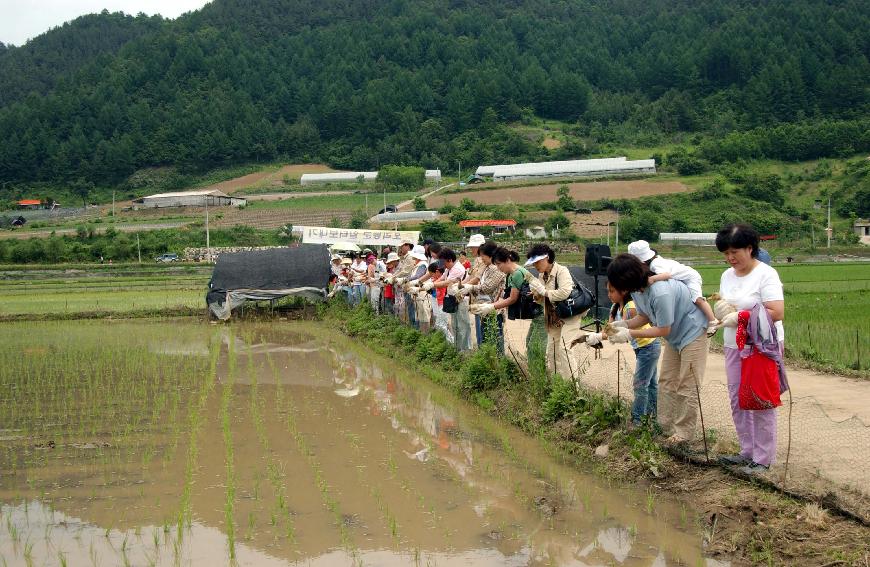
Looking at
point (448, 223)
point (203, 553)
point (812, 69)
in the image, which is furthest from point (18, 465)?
point (812, 69)

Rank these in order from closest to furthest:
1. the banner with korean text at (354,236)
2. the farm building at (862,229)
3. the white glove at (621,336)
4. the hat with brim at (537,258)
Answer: the white glove at (621,336) → the hat with brim at (537,258) → the banner with korean text at (354,236) → the farm building at (862,229)

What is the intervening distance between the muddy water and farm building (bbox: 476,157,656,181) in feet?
220

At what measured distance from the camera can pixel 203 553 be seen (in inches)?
198

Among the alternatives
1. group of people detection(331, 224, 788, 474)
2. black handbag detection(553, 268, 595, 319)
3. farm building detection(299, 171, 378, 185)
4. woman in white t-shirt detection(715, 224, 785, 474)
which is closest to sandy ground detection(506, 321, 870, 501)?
woman in white t-shirt detection(715, 224, 785, 474)

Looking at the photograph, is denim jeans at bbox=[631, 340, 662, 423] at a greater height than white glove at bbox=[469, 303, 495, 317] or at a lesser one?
lesser

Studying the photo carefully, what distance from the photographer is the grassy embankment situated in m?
4.79

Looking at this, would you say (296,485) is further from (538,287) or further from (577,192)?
(577,192)

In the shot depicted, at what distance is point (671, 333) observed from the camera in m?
6.32

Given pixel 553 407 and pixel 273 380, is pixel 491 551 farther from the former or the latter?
pixel 273 380

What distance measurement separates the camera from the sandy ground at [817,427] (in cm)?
558

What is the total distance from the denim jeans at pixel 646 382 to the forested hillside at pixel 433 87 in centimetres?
7227

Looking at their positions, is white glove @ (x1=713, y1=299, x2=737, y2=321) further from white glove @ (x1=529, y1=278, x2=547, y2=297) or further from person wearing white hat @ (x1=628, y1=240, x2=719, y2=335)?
white glove @ (x1=529, y1=278, x2=547, y2=297)

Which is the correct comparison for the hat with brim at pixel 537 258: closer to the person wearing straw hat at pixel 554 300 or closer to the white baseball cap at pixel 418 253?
the person wearing straw hat at pixel 554 300

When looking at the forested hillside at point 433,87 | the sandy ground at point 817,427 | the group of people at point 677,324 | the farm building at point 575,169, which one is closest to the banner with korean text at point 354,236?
the sandy ground at point 817,427
